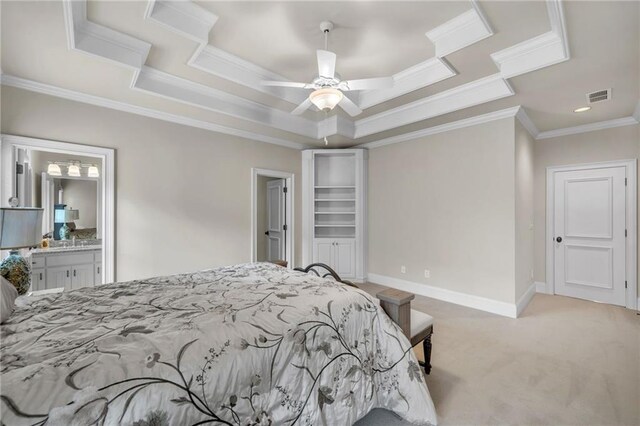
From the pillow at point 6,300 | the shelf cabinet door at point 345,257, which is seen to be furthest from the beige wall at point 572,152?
the pillow at point 6,300

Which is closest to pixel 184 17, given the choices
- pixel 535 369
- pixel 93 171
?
pixel 93 171

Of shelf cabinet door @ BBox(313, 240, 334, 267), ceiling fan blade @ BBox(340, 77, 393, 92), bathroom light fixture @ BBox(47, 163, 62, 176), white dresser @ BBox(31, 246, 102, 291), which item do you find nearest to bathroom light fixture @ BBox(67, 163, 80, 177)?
bathroom light fixture @ BBox(47, 163, 62, 176)

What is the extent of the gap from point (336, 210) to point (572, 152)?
381cm

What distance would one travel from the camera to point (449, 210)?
13.7ft

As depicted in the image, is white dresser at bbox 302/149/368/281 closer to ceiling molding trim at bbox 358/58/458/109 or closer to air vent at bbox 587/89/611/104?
ceiling molding trim at bbox 358/58/458/109

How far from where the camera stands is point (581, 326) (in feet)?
10.7

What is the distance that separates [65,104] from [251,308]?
3180 millimetres

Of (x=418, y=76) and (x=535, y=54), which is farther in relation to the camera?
(x=418, y=76)

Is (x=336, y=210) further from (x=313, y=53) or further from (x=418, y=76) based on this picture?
(x=313, y=53)

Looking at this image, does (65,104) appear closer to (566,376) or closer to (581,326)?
(566,376)

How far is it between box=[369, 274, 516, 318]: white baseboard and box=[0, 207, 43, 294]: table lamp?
14.6 feet

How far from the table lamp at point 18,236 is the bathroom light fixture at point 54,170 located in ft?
4.14

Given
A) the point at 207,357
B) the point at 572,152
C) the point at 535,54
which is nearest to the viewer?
the point at 207,357

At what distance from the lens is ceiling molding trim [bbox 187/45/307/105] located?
2.75m
